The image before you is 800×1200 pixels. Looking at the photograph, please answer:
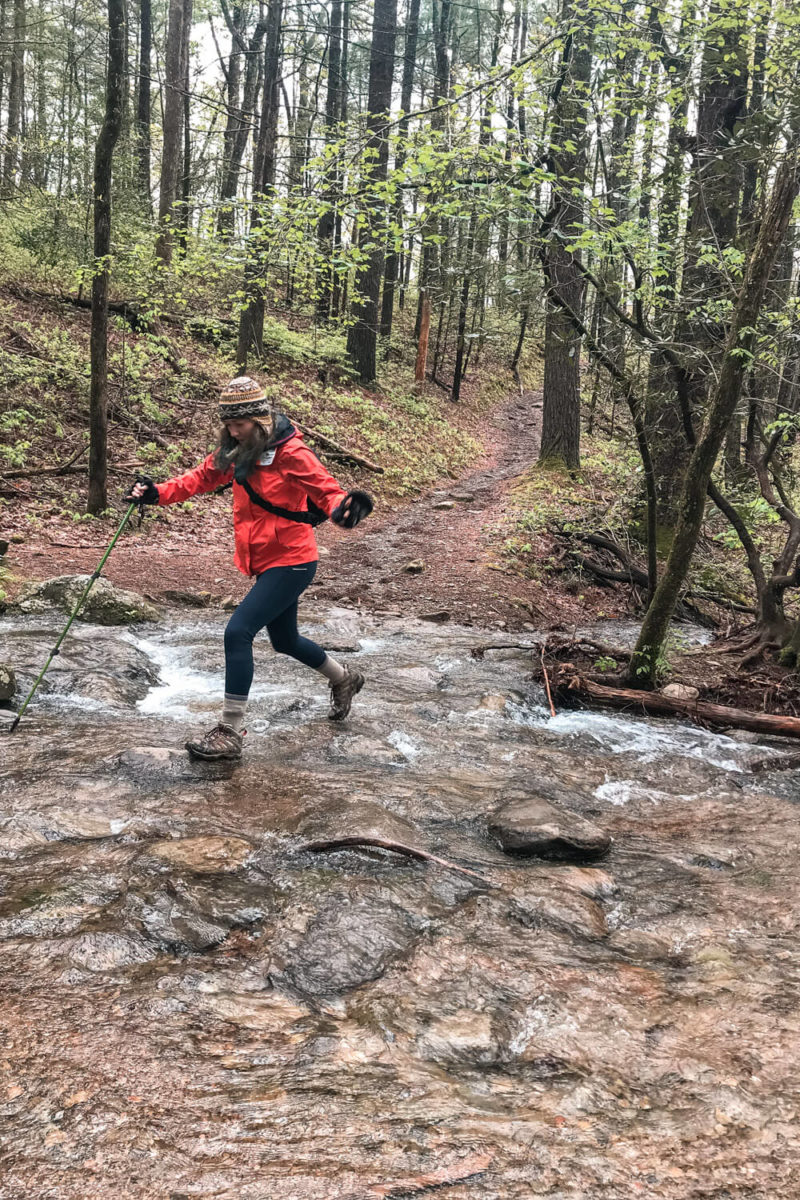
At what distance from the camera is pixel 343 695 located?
18.9ft

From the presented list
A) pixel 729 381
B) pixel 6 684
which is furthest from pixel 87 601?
pixel 729 381

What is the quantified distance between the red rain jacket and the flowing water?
1.41 metres

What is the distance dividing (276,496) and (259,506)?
5.5 inches

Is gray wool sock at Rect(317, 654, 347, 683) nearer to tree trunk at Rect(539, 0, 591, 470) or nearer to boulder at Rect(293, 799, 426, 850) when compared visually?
boulder at Rect(293, 799, 426, 850)

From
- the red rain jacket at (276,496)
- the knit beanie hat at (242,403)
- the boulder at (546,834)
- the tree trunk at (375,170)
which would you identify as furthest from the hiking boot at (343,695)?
the tree trunk at (375,170)

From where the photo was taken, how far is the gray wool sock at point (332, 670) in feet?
18.2

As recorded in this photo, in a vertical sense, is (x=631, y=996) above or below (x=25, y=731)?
above

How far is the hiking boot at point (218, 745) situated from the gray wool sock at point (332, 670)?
943 millimetres

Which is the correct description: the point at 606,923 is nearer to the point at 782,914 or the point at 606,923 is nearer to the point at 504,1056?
the point at 782,914

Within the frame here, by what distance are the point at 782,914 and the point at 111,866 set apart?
3.06m

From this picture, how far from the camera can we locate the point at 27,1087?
194 centimetres

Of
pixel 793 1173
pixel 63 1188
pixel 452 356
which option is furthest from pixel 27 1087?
pixel 452 356

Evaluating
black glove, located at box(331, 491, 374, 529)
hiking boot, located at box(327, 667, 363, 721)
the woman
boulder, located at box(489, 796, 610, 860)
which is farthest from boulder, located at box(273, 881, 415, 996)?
hiking boot, located at box(327, 667, 363, 721)

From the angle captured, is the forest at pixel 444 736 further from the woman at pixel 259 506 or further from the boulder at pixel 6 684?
the boulder at pixel 6 684
